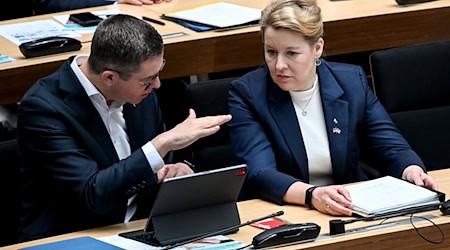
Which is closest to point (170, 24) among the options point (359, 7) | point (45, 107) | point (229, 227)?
point (359, 7)

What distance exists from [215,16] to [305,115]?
4.36 feet

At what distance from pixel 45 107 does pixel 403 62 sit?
151 centimetres

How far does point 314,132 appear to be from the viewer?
404cm

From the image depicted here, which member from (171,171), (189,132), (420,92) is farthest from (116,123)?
(420,92)

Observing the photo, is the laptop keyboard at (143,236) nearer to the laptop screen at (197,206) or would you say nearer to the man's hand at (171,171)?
the laptop screen at (197,206)

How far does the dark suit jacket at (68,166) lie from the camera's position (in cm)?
361

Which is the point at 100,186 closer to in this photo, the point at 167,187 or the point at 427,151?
the point at 167,187

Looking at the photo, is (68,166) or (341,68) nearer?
(68,166)

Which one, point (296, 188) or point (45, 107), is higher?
point (45, 107)

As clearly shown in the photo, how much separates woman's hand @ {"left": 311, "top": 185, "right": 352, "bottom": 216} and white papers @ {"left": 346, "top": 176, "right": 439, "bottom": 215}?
0.03 m

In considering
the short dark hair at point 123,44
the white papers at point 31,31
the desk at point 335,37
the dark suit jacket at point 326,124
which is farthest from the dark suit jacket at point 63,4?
the short dark hair at point 123,44

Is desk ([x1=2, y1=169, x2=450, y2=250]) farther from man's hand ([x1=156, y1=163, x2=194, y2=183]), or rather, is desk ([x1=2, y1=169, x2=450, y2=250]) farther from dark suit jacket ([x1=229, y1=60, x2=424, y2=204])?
dark suit jacket ([x1=229, y1=60, x2=424, y2=204])

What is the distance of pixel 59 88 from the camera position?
372cm

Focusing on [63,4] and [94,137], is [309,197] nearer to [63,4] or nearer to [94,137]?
[94,137]
